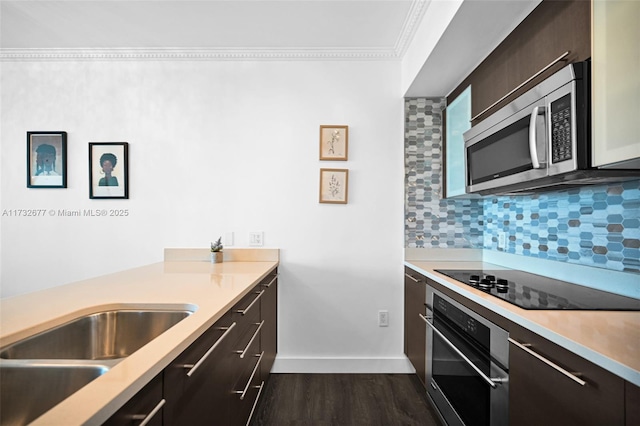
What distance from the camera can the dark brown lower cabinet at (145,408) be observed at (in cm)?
65

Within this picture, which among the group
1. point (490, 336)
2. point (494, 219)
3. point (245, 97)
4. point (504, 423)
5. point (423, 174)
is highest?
point (245, 97)

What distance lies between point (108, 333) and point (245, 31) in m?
2.10

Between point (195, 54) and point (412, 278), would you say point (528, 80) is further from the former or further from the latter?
point (195, 54)

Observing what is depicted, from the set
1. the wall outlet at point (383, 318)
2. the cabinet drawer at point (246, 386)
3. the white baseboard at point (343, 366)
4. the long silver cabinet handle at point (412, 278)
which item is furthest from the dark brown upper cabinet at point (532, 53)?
the white baseboard at point (343, 366)

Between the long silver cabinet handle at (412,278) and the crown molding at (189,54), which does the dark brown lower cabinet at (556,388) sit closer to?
the long silver cabinet handle at (412,278)

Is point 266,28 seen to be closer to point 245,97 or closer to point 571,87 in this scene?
point 245,97

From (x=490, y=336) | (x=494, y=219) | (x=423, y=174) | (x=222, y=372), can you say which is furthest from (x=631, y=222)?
(x=222, y=372)

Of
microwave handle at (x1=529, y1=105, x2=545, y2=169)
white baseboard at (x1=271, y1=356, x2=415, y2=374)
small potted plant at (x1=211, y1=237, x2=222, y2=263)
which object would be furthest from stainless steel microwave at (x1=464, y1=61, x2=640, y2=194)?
small potted plant at (x1=211, y1=237, x2=222, y2=263)

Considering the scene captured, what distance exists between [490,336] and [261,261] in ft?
5.76

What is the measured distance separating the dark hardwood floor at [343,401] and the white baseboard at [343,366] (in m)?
0.04

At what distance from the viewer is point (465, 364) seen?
1.57 metres

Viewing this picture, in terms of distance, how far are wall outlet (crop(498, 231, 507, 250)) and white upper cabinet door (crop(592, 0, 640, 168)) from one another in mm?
1335

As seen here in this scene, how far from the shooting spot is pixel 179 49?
9.04 ft

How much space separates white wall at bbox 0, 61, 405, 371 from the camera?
277 centimetres
